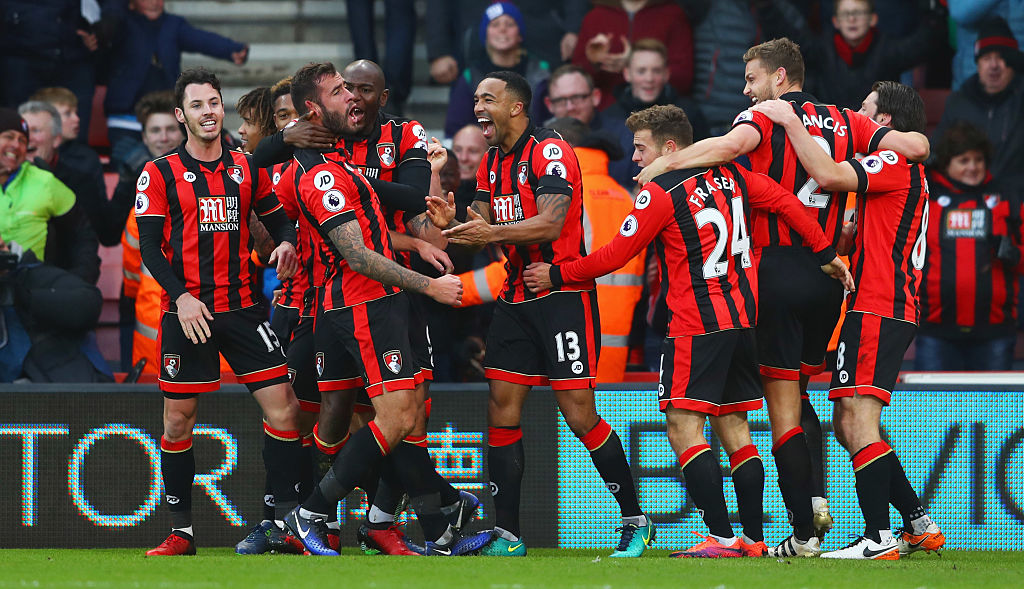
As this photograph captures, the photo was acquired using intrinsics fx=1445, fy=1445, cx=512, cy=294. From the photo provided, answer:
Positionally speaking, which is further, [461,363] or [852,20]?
[852,20]

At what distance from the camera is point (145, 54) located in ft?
36.9

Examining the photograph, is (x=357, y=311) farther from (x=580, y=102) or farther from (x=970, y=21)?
(x=970, y=21)

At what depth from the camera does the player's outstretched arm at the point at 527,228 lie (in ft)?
22.1

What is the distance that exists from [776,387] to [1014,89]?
4.80 meters

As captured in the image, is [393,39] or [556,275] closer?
[556,275]

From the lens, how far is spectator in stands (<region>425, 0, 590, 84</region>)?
1150 centimetres

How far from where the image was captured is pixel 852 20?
35.1 ft

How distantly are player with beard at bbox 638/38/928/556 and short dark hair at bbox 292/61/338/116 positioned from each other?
1.57 m

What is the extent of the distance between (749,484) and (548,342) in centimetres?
115

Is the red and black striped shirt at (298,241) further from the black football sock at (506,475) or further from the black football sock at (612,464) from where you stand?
the black football sock at (612,464)

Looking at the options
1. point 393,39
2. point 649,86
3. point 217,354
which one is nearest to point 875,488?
point 217,354

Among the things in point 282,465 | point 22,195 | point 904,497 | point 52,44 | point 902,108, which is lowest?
point 904,497

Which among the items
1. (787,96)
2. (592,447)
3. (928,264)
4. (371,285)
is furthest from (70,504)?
(928,264)

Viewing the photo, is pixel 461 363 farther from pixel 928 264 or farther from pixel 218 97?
pixel 928 264
